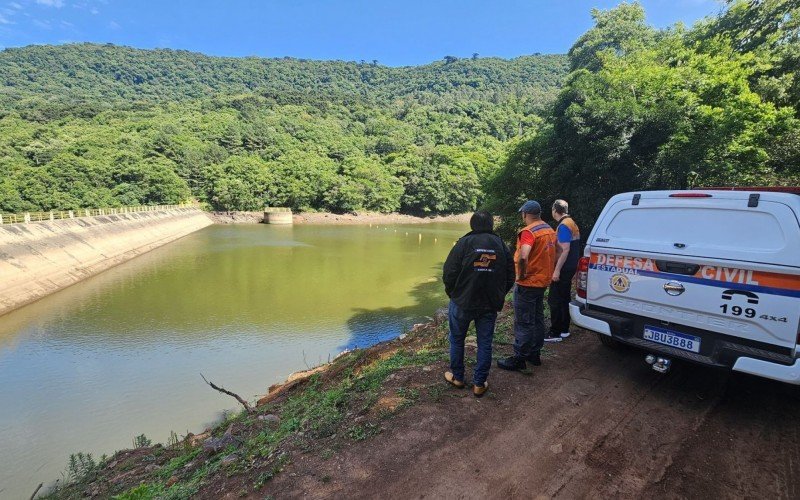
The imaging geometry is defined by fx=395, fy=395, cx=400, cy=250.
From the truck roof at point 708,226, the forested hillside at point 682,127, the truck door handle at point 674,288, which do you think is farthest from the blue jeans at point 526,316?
the forested hillside at point 682,127

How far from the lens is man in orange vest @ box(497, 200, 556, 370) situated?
3994mm

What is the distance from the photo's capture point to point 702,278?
10.6ft

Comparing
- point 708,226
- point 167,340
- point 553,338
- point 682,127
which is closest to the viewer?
point 708,226

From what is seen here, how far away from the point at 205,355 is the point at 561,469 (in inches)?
437

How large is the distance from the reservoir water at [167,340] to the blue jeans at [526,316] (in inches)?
277

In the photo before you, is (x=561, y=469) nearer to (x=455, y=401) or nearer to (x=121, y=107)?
(x=455, y=401)

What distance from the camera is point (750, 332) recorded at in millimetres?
2992

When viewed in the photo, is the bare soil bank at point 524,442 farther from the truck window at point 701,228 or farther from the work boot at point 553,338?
the truck window at point 701,228

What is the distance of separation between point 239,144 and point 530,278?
80187mm

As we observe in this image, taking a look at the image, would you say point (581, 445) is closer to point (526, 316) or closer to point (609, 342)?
point (526, 316)

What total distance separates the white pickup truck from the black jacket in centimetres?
122

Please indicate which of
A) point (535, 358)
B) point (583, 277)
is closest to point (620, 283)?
point (583, 277)

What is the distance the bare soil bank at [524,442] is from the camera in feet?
8.46

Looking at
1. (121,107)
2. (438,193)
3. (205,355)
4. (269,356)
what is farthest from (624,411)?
(121,107)
